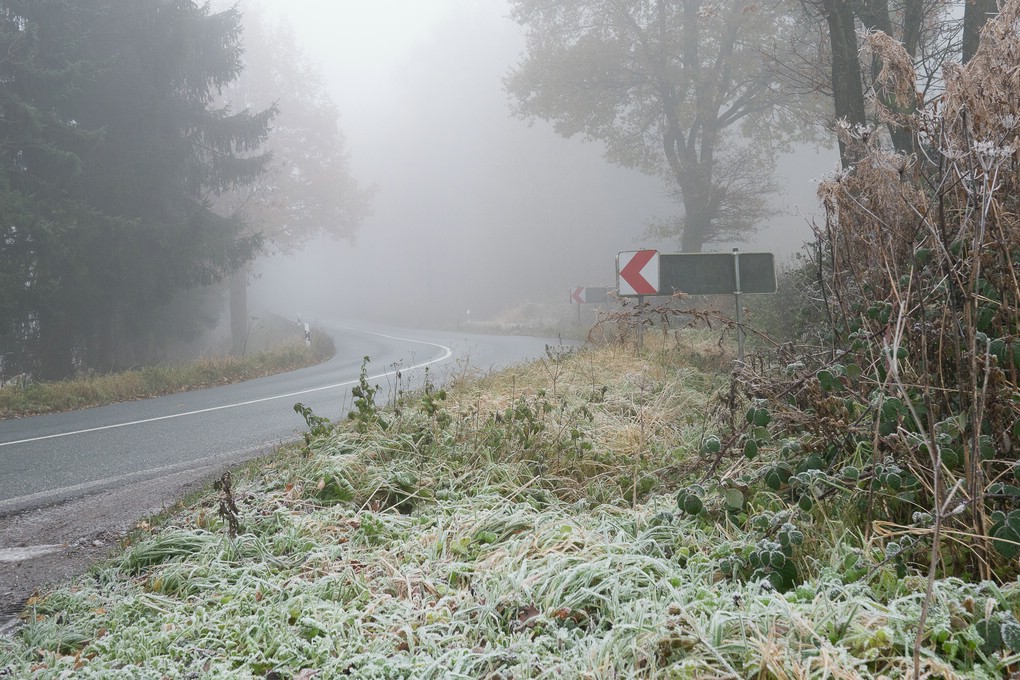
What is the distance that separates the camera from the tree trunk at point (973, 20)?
8.56m

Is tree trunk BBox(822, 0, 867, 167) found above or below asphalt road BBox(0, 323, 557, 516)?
above

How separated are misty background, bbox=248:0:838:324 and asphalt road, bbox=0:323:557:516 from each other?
2852 cm

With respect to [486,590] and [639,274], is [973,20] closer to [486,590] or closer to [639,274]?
[639,274]

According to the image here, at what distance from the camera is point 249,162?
63.6ft

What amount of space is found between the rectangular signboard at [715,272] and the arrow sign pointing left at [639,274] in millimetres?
629

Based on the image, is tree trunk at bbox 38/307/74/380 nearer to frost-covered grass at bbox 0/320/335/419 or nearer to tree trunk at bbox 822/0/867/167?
frost-covered grass at bbox 0/320/335/419

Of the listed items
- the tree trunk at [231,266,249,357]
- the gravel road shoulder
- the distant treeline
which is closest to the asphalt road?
the gravel road shoulder

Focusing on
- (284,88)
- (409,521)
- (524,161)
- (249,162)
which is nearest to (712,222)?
(249,162)

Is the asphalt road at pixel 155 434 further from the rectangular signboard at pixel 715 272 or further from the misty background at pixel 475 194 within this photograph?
the misty background at pixel 475 194

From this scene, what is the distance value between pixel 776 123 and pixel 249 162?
1553 cm

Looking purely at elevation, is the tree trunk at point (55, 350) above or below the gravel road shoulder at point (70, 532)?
above

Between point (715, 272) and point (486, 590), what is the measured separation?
20.5 feet

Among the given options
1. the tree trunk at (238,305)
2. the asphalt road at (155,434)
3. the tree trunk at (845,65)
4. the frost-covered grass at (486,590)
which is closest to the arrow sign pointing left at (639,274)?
the asphalt road at (155,434)

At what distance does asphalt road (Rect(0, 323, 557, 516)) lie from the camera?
685 centimetres
